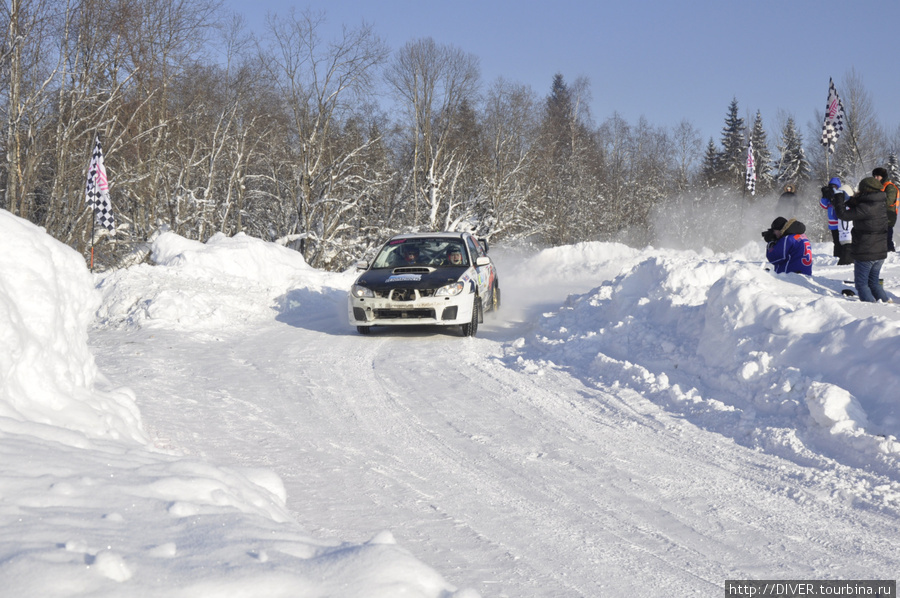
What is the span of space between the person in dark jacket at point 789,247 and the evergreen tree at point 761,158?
1886 inches

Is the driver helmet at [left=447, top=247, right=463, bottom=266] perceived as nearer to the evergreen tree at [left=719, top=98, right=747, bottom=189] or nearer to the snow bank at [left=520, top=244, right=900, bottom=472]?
the snow bank at [left=520, top=244, right=900, bottom=472]

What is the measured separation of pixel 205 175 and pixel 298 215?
3.81 meters

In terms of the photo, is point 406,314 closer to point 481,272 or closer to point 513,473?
point 481,272

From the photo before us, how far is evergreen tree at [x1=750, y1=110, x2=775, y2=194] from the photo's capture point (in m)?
55.7

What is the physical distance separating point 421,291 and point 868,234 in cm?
580

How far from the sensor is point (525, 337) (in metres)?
9.98

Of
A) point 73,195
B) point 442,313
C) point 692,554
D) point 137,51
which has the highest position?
point 137,51

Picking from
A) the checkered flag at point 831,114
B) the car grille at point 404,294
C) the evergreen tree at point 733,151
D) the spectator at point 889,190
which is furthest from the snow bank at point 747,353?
the evergreen tree at point 733,151

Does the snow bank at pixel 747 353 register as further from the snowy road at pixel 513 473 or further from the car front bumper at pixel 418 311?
the car front bumper at pixel 418 311

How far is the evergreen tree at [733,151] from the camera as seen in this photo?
5522cm

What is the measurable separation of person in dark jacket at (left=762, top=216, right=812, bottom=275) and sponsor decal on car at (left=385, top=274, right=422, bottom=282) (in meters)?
5.30

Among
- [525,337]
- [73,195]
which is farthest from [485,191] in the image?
[525,337]

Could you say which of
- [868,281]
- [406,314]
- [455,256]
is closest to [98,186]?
[455,256]

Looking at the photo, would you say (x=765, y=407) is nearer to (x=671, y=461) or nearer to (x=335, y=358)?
(x=671, y=461)
